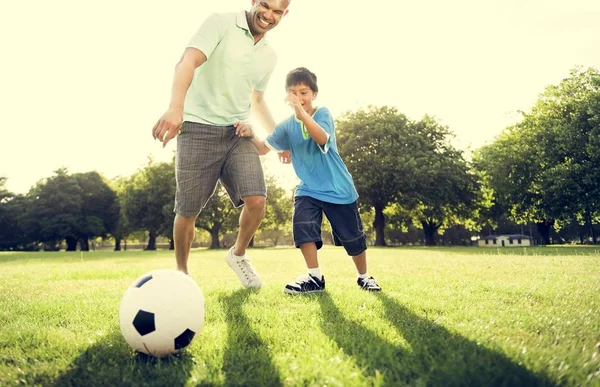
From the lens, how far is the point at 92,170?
191 feet

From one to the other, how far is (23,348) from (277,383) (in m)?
1.84

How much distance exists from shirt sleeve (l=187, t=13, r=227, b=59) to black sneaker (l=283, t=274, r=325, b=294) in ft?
8.61

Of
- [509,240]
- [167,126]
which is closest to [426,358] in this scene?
[167,126]

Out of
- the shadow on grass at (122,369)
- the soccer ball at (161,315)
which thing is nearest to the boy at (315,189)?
the soccer ball at (161,315)

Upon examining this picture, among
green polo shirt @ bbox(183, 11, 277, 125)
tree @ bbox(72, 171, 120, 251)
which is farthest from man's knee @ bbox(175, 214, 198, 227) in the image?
tree @ bbox(72, 171, 120, 251)

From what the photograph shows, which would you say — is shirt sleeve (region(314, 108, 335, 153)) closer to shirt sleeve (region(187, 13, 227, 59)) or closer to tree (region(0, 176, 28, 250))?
shirt sleeve (region(187, 13, 227, 59))

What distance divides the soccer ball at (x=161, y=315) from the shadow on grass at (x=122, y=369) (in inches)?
Result: 3.5

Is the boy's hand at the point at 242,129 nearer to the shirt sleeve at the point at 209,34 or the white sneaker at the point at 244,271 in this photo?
the shirt sleeve at the point at 209,34

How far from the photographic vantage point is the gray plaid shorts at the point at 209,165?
4.41 m

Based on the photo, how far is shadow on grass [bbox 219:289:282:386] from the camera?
6.68ft

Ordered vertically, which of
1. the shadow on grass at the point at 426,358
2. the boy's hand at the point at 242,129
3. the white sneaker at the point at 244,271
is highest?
the boy's hand at the point at 242,129

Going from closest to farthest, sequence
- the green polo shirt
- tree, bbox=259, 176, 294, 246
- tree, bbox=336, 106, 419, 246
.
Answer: the green polo shirt
tree, bbox=336, 106, 419, 246
tree, bbox=259, 176, 294, 246

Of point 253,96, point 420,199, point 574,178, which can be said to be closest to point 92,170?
point 420,199

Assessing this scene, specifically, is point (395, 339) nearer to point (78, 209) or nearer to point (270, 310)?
point (270, 310)
